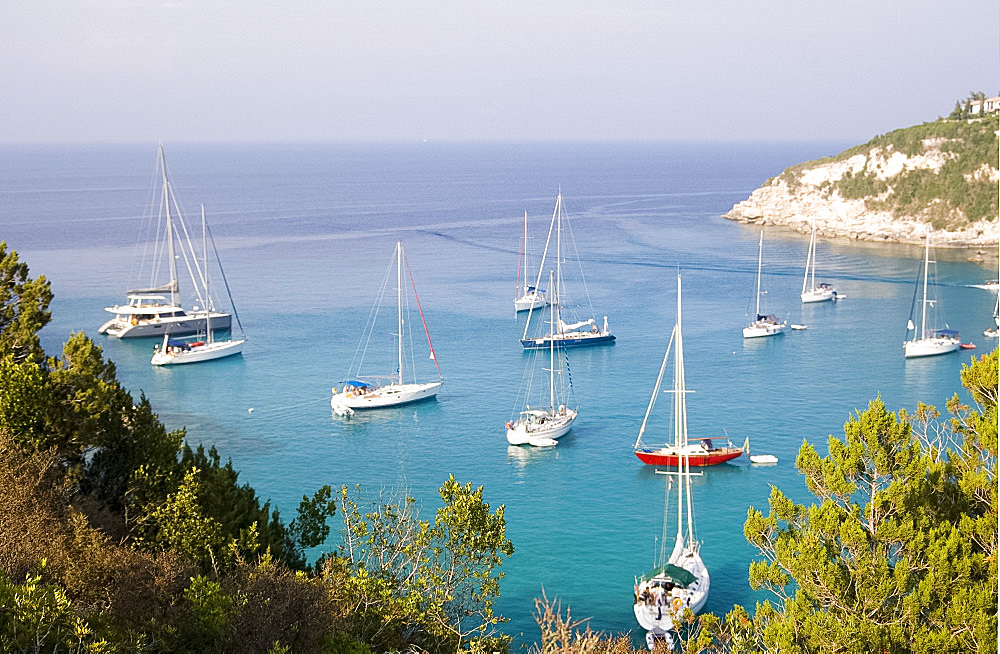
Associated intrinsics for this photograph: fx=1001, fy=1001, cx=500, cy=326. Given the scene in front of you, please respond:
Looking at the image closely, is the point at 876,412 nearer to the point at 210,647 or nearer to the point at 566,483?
the point at 210,647

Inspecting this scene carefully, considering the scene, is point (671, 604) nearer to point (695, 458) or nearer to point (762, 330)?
point (695, 458)

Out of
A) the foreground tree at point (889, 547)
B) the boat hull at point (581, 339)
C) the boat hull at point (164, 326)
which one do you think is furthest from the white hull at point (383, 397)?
the foreground tree at point (889, 547)

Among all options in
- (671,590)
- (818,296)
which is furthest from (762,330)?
(671,590)

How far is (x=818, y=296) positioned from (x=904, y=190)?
35277 millimetres

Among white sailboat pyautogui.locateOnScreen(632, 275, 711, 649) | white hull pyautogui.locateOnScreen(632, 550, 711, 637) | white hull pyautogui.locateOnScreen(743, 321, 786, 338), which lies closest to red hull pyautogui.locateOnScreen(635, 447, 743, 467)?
white sailboat pyautogui.locateOnScreen(632, 275, 711, 649)

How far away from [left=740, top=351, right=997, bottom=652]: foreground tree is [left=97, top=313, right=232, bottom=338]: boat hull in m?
44.3

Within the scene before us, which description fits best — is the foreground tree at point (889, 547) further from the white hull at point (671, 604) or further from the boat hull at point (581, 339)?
the boat hull at point (581, 339)

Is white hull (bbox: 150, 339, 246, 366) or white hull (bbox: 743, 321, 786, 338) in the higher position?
white hull (bbox: 743, 321, 786, 338)

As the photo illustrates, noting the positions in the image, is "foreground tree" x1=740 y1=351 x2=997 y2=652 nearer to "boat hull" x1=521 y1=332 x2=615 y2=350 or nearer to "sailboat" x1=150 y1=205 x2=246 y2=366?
"boat hull" x1=521 y1=332 x2=615 y2=350

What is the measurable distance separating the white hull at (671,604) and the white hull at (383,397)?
61.7 ft

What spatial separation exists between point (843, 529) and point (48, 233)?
93.4 m

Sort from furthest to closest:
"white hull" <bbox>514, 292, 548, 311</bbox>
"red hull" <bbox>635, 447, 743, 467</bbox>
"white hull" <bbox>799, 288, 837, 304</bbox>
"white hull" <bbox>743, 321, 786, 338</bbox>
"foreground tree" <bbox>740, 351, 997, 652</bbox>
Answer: "white hull" <bbox>799, 288, 837, 304</bbox> < "white hull" <bbox>514, 292, 548, 311</bbox> < "white hull" <bbox>743, 321, 786, 338</bbox> < "red hull" <bbox>635, 447, 743, 467</bbox> < "foreground tree" <bbox>740, 351, 997, 652</bbox>

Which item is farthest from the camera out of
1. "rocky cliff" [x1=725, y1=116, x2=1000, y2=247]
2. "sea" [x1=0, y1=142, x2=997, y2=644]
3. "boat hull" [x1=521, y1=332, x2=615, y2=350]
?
"rocky cliff" [x1=725, y1=116, x2=1000, y2=247]

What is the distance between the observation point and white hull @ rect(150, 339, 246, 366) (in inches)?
1921
